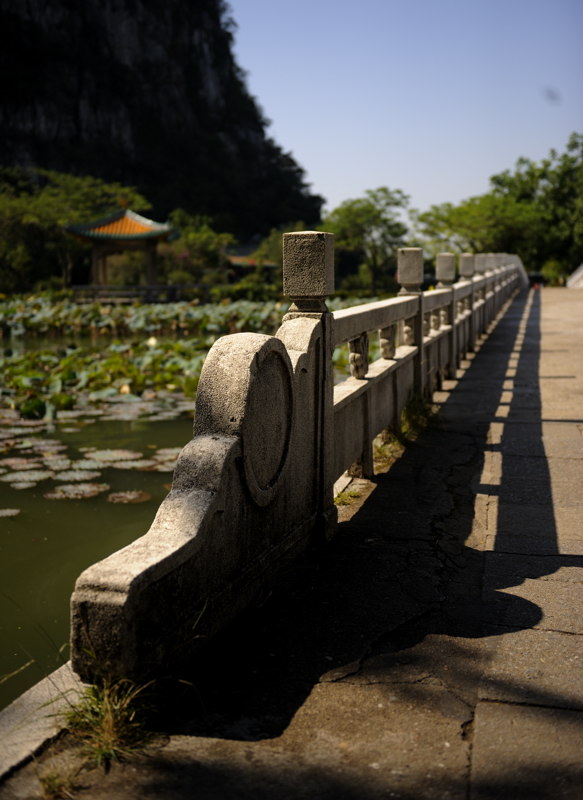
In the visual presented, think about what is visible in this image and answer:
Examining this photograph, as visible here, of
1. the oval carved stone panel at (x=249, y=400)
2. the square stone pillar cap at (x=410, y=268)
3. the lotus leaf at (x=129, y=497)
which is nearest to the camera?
the oval carved stone panel at (x=249, y=400)

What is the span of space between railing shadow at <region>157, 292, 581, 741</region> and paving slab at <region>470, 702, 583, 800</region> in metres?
0.12

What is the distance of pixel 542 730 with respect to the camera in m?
2.25

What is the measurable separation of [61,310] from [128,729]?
2047cm

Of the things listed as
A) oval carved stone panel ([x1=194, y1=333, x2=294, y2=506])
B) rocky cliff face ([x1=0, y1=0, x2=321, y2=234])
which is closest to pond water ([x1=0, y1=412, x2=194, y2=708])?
oval carved stone panel ([x1=194, y1=333, x2=294, y2=506])

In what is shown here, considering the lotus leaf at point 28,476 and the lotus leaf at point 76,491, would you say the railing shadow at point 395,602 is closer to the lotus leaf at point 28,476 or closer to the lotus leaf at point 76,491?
the lotus leaf at point 76,491

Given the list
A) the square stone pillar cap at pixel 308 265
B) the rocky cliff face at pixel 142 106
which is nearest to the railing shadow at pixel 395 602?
the square stone pillar cap at pixel 308 265

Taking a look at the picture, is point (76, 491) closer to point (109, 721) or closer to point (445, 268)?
point (109, 721)

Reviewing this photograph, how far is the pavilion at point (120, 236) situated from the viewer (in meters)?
35.6

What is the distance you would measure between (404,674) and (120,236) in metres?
34.8

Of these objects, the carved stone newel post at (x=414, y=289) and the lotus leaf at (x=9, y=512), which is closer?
the lotus leaf at (x=9, y=512)

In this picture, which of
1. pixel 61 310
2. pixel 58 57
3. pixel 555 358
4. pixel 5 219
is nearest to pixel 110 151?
pixel 58 57

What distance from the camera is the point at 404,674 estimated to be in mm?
2584

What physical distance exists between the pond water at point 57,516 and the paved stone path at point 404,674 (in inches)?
25.0

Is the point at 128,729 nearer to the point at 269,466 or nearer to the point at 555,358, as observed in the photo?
the point at 269,466
